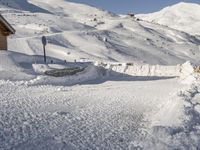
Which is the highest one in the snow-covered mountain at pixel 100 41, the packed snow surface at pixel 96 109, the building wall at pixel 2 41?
the building wall at pixel 2 41

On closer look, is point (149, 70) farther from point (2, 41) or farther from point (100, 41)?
point (100, 41)

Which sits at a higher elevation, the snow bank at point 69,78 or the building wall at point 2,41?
the building wall at point 2,41

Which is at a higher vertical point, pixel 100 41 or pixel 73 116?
pixel 73 116

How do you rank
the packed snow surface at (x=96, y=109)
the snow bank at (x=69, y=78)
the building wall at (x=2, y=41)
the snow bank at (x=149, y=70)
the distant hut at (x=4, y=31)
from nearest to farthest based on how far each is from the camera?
the packed snow surface at (x=96, y=109), the snow bank at (x=69, y=78), the distant hut at (x=4, y=31), the building wall at (x=2, y=41), the snow bank at (x=149, y=70)

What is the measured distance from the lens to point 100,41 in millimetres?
78438

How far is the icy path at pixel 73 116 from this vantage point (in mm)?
14695

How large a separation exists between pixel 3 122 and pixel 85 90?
12218 mm

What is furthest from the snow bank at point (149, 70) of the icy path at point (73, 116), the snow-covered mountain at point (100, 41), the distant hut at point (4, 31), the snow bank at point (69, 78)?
the snow-covered mountain at point (100, 41)

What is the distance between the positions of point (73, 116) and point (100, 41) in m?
60.3

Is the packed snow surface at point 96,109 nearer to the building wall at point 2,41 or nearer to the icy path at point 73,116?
the icy path at point 73,116

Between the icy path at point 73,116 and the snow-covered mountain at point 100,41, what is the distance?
31798mm

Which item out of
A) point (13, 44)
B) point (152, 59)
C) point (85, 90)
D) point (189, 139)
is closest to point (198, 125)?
point (189, 139)

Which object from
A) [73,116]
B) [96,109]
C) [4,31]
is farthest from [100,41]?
[73,116]

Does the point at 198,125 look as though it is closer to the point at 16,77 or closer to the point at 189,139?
the point at 189,139
